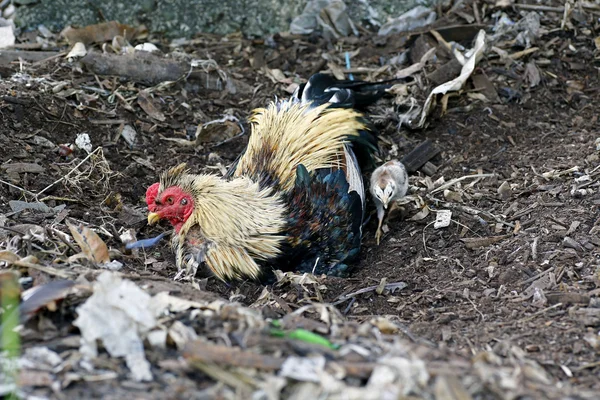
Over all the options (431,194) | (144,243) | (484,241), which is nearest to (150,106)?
(144,243)

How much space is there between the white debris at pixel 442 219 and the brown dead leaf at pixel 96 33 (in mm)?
3834

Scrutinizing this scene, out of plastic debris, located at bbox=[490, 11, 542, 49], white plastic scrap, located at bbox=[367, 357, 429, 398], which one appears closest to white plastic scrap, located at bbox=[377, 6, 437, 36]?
plastic debris, located at bbox=[490, 11, 542, 49]

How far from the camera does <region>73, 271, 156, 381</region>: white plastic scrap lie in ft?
9.99

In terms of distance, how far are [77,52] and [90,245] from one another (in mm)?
3064

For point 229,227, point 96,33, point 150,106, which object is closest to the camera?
point 229,227

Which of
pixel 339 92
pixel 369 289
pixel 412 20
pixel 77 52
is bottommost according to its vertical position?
pixel 369 289

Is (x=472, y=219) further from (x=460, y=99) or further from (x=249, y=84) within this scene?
(x=249, y=84)

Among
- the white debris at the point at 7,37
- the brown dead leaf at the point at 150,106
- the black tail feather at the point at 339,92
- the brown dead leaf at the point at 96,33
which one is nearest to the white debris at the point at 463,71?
the black tail feather at the point at 339,92

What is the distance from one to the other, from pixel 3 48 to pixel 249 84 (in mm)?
2440

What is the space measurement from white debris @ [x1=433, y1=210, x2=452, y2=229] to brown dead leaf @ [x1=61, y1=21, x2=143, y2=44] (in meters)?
3.83

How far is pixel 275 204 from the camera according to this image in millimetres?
5035

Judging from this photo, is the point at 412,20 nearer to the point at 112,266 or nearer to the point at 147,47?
the point at 147,47

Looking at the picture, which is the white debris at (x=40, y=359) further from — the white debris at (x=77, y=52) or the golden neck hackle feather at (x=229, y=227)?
the white debris at (x=77, y=52)

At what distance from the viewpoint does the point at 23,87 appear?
6.14 metres
